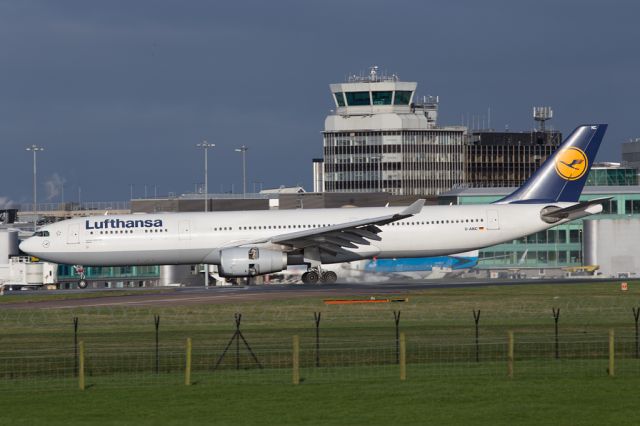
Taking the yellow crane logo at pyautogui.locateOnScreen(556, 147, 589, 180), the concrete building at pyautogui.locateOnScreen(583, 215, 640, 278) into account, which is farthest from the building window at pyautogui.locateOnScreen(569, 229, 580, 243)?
the yellow crane logo at pyautogui.locateOnScreen(556, 147, 589, 180)

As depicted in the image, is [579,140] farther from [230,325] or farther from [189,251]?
[230,325]

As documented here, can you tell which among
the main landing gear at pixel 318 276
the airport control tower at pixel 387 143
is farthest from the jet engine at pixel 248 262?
the airport control tower at pixel 387 143

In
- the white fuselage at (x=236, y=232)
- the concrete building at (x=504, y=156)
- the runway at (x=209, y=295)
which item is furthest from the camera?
the concrete building at (x=504, y=156)

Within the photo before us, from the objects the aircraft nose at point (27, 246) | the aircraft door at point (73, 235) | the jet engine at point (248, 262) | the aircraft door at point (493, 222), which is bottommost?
the jet engine at point (248, 262)

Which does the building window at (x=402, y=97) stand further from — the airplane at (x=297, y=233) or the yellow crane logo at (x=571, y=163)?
the airplane at (x=297, y=233)

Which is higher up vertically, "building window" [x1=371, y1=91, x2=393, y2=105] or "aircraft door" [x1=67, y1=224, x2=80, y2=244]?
"building window" [x1=371, y1=91, x2=393, y2=105]

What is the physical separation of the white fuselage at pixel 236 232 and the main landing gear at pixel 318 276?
1.66m

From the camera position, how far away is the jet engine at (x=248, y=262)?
57.7 meters

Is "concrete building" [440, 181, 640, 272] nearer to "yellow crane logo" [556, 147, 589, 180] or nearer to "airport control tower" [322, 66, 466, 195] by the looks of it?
"yellow crane logo" [556, 147, 589, 180]

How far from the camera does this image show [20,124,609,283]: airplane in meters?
61.1

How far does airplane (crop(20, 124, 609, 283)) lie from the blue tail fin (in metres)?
0.62

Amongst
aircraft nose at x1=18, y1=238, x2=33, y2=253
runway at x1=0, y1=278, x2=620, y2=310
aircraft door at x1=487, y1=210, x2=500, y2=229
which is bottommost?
runway at x1=0, y1=278, x2=620, y2=310

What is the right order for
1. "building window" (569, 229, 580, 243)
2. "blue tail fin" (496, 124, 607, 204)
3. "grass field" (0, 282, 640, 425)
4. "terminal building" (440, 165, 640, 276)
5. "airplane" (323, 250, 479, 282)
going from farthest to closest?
1. "building window" (569, 229, 580, 243)
2. "terminal building" (440, 165, 640, 276)
3. "airplane" (323, 250, 479, 282)
4. "blue tail fin" (496, 124, 607, 204)
5. "grass field" (0, 282, 640, 425)

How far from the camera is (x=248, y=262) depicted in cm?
5769
